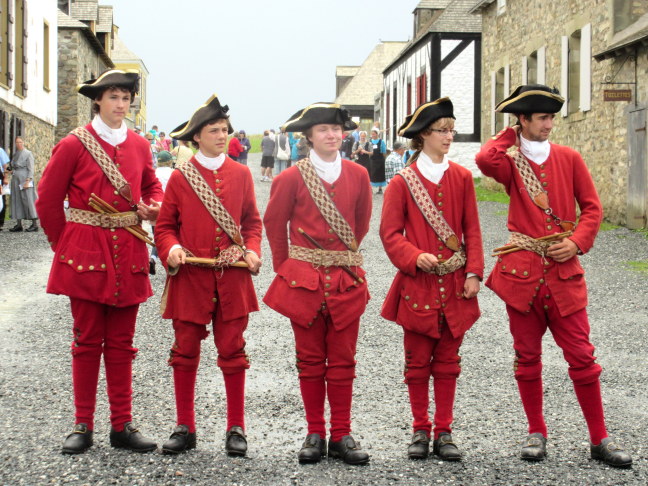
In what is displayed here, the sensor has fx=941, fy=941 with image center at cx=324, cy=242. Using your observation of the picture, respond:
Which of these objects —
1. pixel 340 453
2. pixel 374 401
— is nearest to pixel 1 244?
pixel 374 401

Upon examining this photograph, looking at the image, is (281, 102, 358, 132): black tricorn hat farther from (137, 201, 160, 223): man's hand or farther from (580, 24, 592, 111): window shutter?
(580, 24, 592, 111): window shutter

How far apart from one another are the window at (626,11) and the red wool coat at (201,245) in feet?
45.2

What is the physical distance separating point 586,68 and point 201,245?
15108mm

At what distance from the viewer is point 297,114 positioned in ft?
16.3

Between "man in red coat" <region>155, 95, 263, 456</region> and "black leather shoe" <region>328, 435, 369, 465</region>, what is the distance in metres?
0.45

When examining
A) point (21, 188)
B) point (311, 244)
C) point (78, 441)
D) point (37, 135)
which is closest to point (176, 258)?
point (311, 244)

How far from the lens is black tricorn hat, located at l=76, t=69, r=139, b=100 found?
15.8 feet

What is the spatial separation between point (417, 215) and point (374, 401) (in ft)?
4.99

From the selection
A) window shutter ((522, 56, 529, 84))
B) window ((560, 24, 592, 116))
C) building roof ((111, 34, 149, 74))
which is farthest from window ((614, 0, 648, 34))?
building roof ((111, 34, 149, 74))

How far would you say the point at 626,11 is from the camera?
16859 millimetres

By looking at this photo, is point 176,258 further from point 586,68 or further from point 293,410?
point 586,68

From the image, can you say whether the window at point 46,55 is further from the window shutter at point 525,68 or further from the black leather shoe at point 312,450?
the black leather shoe at point 312,450

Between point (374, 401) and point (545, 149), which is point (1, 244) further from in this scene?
point (545, 149)

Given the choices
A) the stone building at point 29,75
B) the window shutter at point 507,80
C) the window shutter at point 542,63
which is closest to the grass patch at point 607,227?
the window shutter at point 542,63
